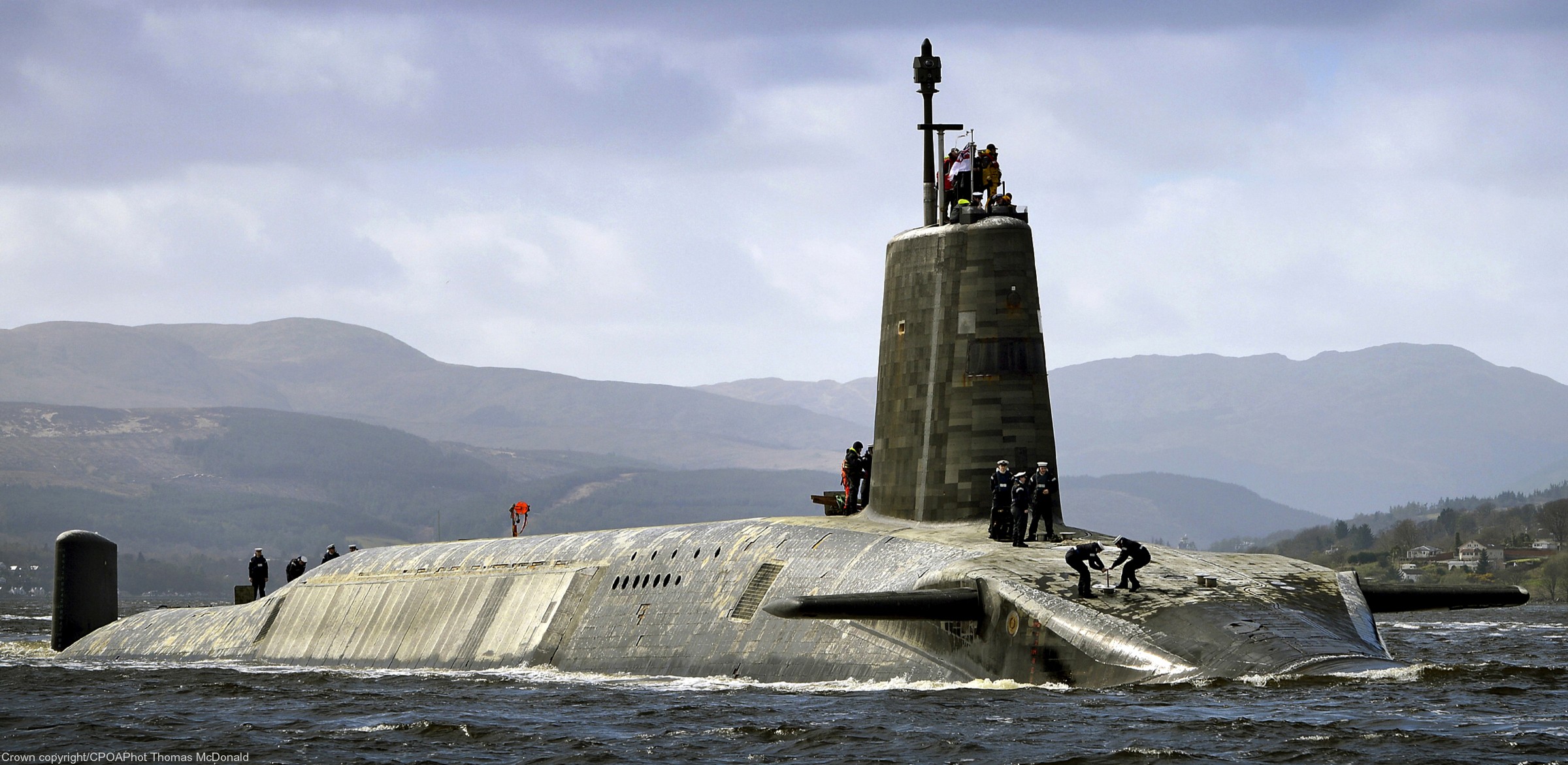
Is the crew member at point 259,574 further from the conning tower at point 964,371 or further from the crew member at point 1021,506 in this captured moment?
the crew member at point 1021,506

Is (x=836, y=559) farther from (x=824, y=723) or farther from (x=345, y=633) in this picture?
(x=345, y=633)

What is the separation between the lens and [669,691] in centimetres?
2120

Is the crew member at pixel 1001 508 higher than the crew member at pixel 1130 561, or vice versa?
the crew member at pixel 1001 508

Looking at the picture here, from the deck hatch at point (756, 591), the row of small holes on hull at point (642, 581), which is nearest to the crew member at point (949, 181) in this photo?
the deck hatch at point (756, 591)

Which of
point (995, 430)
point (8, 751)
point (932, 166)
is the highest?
point (932, 166)

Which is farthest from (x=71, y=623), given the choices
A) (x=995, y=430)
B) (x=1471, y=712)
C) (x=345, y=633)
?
(x=1471, y=712)

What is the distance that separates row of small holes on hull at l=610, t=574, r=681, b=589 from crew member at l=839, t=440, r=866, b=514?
331 centimetres

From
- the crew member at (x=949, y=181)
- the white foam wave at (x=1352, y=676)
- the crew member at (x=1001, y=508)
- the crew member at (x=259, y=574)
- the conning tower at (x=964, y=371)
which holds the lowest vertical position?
the white foam wave at (x=1352, y=676)

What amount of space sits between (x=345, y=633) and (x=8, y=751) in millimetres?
14952

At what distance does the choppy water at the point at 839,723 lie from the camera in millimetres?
14289

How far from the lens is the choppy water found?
46.9ft

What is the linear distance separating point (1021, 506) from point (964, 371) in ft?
8.92

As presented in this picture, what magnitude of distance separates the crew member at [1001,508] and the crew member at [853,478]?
15.2 feet

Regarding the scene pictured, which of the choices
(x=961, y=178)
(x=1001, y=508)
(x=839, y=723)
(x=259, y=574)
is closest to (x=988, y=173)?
(x=961, y=178)
